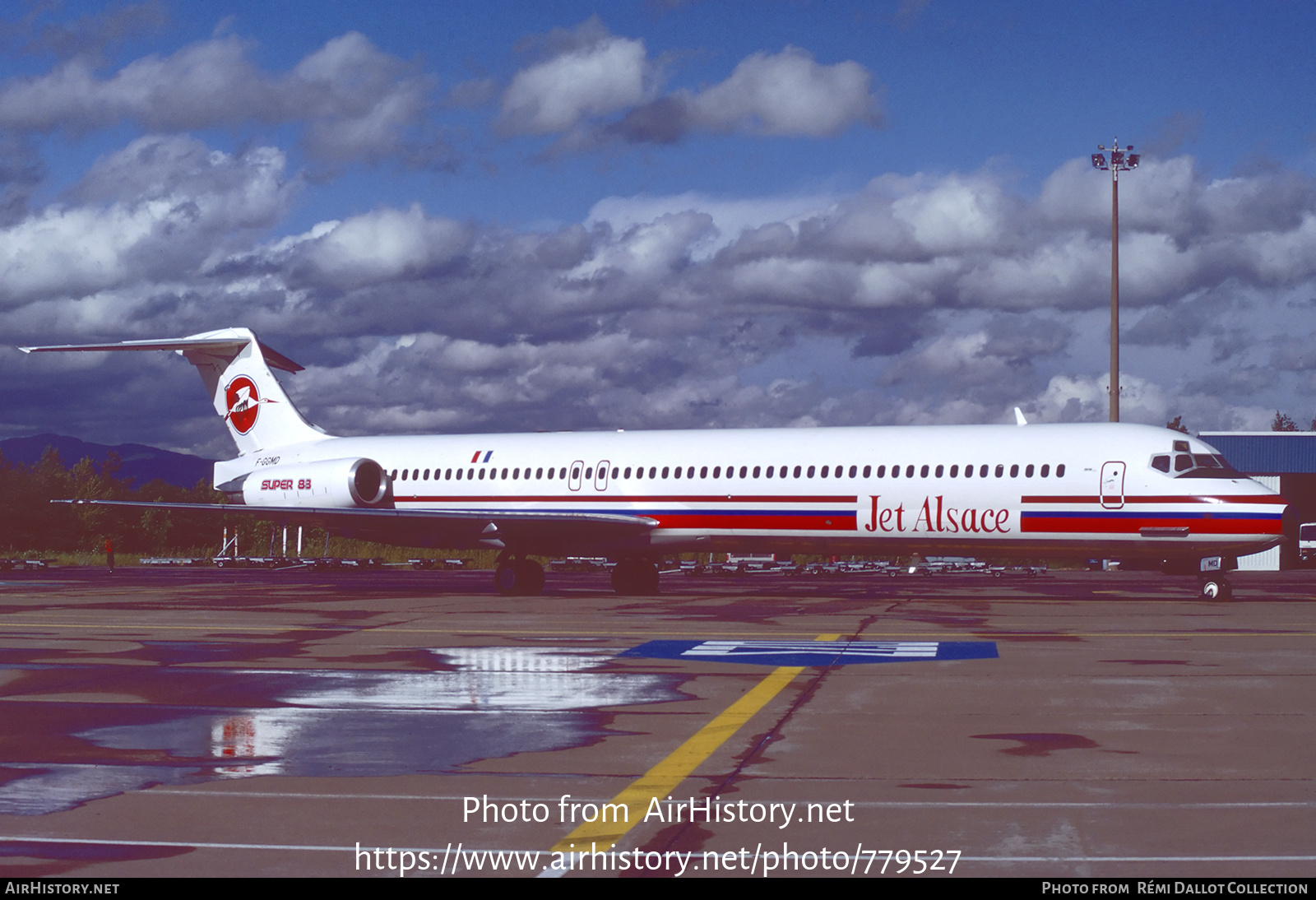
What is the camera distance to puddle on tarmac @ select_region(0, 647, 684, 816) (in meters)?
8.39

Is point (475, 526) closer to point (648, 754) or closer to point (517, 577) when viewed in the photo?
point (517, 577)

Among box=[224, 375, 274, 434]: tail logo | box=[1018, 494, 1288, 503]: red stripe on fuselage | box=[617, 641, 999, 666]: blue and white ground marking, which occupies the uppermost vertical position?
box=[224, 375, 274, 434]: tail logo

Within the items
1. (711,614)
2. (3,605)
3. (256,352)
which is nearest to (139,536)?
(256,352)

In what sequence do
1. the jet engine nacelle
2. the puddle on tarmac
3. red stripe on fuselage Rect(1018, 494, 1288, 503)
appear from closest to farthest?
1. the puddle on tarmac
2. red stripe on fuselage Rect(1018, 494, 1288, 503)
3. the jet engine nacelle

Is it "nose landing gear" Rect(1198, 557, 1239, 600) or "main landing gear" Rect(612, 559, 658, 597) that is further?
"main landing gear" Rect(612, 559, 658, 597)

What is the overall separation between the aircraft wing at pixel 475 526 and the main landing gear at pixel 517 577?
340 mm

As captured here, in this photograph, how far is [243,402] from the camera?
1442 inches

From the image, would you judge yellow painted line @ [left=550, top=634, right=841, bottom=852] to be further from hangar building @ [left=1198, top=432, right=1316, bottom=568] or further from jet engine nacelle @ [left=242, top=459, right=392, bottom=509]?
hangar building @ [left=1198, top=432, right=1316, bottom=568]

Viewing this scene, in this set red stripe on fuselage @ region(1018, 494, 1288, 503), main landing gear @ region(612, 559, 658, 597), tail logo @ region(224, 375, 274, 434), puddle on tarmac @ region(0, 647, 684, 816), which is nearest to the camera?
puddle on tarmac @ region(0, 647, 684, 816)

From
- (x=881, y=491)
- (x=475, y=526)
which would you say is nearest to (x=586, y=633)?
(x=881, y=491)

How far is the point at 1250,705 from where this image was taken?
11109 mm

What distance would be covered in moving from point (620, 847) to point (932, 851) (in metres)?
1.47

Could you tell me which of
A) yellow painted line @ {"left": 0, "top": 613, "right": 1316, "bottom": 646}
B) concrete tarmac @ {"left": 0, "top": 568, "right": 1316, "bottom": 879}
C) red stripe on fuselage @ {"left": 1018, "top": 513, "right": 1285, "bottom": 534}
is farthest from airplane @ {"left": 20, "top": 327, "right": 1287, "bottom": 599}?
yellow painted line @ {"left": 0, "top": 613, "right": 1316, "bottom": 646}

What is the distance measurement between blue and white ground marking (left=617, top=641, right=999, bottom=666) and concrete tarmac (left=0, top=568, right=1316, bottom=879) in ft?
0.81
